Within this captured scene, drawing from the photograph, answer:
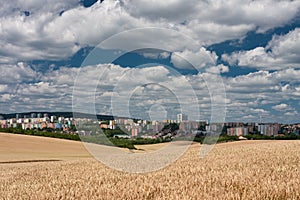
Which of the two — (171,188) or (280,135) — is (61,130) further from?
(171,188)

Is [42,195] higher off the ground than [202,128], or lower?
lower

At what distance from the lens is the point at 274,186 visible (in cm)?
794

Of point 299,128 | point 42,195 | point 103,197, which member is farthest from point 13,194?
point 299,128

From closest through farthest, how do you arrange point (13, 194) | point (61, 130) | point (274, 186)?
point (274, 186) < point (13, 194) < point (61, 130)

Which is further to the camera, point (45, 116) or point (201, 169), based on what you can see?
point (45, 116)

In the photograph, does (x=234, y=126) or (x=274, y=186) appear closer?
(x=274, y=186)

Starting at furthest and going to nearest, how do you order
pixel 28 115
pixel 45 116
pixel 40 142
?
pixel 28 115, pixel 45 116, pixel 40 142

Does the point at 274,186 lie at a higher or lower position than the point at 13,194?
higher

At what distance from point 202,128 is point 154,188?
524 inches

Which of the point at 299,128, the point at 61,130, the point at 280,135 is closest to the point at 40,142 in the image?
the point at 61,130

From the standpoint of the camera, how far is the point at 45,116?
159m

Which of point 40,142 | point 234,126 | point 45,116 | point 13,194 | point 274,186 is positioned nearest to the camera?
point 274,186

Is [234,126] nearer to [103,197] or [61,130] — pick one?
[61,130]

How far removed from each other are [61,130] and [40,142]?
3477cm
